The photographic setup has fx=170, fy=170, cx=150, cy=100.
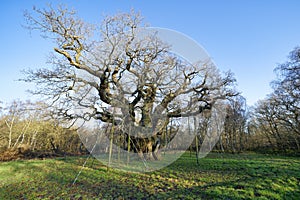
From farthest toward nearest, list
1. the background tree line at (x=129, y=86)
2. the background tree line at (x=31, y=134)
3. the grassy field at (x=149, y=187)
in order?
the background tree line at (x=31, y=134) < the background tree line at (x=129, y=86) < the grassy field at (x=149, y=187)

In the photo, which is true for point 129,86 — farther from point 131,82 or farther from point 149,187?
point 149,187

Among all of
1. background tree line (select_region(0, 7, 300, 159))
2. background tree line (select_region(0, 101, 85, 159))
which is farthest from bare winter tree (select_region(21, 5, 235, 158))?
background tree line (select_region(0, 101, 85, 159))

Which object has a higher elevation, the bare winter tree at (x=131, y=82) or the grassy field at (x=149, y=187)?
the bare winter tree at (x=131, y=82)

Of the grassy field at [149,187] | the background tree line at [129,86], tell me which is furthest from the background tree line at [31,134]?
the grassy field at [149,187]

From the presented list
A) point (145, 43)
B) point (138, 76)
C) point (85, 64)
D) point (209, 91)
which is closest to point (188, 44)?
point (145, 43)

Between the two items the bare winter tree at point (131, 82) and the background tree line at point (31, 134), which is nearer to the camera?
the bare winter tree at point (131, 82)

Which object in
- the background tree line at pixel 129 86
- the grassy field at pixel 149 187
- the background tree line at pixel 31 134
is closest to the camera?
the grassy field at pixel 149 187

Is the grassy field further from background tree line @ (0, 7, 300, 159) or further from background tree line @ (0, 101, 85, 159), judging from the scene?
background tree line @ (0, 101, 85, 159)

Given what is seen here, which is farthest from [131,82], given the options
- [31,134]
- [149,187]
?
[31,134]

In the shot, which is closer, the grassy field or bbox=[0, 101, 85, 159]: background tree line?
the grassy field

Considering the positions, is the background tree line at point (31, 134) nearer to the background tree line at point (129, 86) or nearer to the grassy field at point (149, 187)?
the background tree line at point (129, 86)

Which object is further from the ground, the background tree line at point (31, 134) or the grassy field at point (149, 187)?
the background tree line at point (31, 134)

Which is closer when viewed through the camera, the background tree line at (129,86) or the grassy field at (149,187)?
the grassy field at (149,187)

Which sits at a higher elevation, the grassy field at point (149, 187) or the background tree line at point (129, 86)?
the background tree line at point (129, 86)
